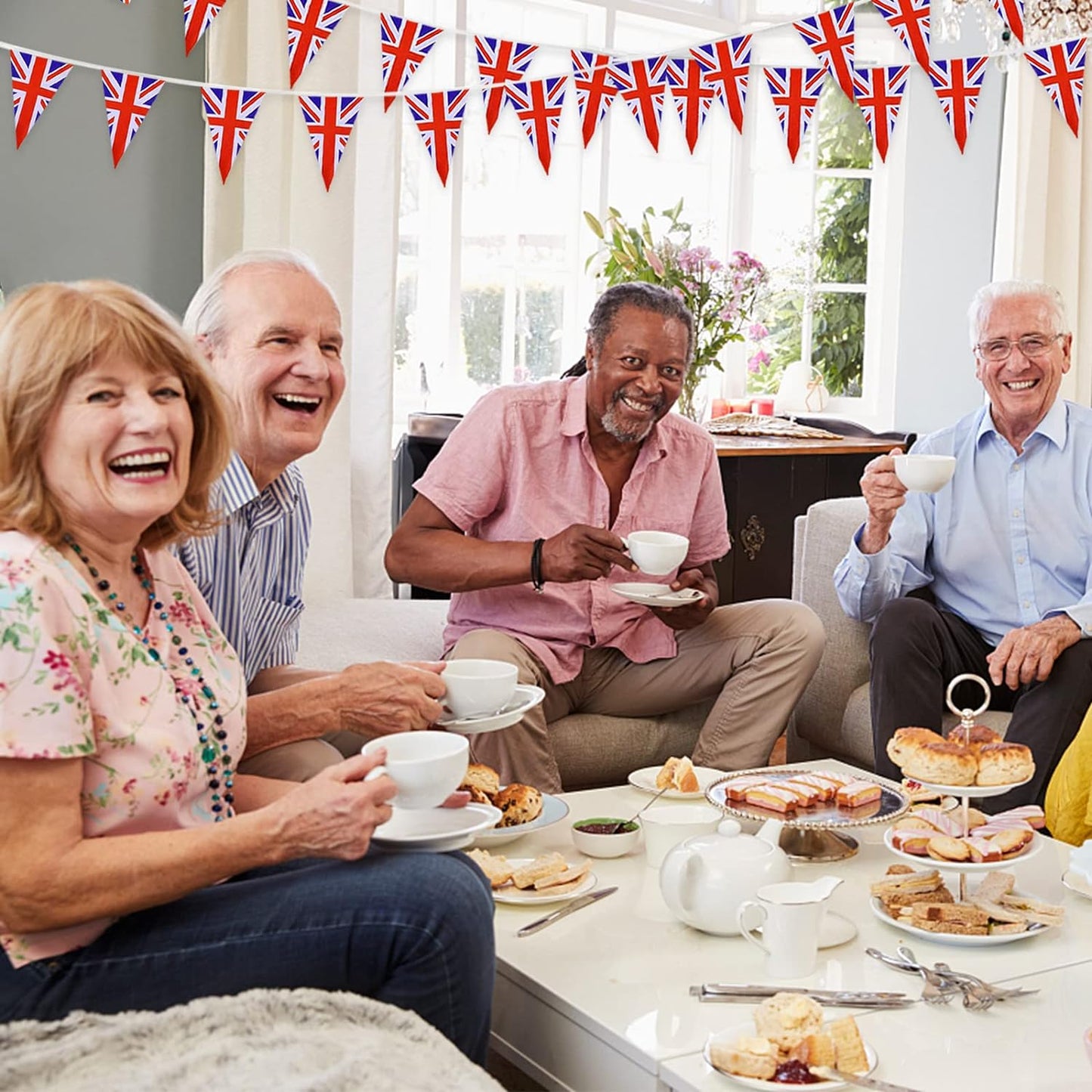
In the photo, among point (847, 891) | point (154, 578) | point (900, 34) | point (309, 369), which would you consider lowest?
point (847, 891)

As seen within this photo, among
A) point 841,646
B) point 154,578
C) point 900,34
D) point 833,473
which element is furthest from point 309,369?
point 833,473

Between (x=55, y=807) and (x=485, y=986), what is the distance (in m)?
0.47

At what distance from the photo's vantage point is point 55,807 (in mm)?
1286

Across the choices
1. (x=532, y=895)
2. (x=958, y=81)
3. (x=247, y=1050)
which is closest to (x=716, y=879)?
(x=532, y=895)

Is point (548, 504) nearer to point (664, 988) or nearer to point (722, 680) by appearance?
point (722, 680)

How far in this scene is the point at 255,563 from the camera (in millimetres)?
2025

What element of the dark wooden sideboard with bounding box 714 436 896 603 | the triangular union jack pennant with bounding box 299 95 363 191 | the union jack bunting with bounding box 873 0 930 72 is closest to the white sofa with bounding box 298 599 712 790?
the triangular union jack pennant with bounding box 299 95 363 191

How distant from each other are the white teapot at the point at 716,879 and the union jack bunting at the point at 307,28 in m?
2.54

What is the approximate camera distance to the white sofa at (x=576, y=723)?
277cm

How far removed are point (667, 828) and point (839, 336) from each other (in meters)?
4.40

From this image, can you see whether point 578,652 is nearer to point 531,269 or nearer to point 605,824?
point 605,824

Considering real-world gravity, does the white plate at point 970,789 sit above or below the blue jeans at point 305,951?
above

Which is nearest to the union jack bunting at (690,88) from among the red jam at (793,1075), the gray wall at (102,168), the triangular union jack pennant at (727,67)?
the triangular union jack pennant at (727,67)

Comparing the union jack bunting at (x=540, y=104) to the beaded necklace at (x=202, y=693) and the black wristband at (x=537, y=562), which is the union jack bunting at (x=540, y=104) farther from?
the beaded necklace at (x=202, y=693)
